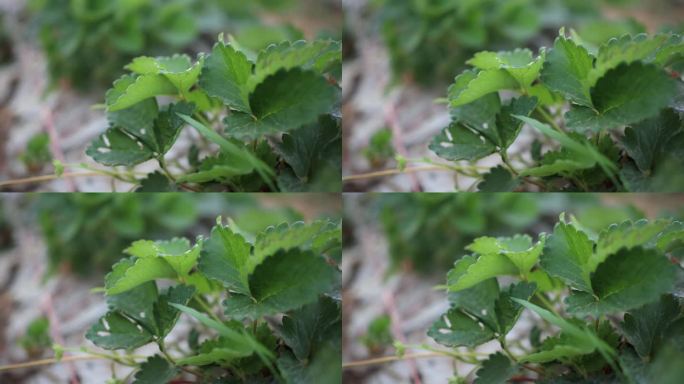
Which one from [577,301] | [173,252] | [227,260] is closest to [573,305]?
[577,301]

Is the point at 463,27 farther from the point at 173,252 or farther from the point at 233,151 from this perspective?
the point at 173,252

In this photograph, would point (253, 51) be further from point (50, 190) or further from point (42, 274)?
point (42, 274)

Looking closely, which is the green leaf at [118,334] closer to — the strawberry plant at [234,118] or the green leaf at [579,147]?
the strawberry plant at [234,118]

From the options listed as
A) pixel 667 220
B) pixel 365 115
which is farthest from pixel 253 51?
pixel 667 220

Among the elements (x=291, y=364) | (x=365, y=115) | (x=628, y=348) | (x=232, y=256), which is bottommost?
(x=628, y=348)

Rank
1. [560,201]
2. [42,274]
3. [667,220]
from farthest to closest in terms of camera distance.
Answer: [42,274]
[560,201]
[667,220]

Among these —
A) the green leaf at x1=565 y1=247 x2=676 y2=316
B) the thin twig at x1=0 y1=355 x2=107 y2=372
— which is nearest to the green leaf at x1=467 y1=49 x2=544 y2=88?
the green leaf at x1=565 y1=247 x2=676 y2=316

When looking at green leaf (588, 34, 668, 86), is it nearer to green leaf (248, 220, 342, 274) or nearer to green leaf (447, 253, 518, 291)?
green leaf (447, 253, 518, 291)

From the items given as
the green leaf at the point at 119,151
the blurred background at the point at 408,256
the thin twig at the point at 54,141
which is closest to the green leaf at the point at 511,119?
the blurred background at the point at 408,256
